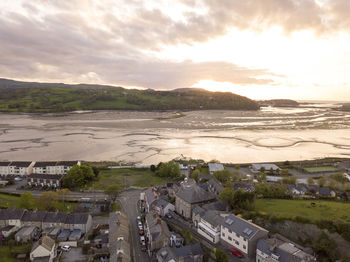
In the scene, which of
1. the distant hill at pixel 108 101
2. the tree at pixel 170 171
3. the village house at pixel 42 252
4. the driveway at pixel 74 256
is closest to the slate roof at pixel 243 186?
the tree at pixel 170 171

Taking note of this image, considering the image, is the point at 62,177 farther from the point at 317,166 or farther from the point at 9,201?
the point at 317,166

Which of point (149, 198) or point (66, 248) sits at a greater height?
point (149, 198)

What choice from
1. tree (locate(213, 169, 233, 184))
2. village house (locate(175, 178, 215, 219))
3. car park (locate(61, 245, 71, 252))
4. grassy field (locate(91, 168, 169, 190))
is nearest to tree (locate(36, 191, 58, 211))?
car park (locate(61, 245, 71, 252))

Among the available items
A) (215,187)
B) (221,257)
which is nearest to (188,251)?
(221,257)

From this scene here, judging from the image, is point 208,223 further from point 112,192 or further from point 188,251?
point 112,192

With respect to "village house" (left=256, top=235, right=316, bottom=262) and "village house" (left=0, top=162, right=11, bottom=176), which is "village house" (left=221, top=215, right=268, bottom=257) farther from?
"village house" (left=0, top=162, right=11, bottom=176)

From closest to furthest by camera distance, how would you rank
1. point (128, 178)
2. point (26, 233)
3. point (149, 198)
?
1. point (26, 233)
2. point (149, 198)
3. point (128, 178)

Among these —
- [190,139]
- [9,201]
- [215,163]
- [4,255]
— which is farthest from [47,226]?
[190,139]

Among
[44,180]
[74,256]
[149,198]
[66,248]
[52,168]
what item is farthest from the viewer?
[52,168]
